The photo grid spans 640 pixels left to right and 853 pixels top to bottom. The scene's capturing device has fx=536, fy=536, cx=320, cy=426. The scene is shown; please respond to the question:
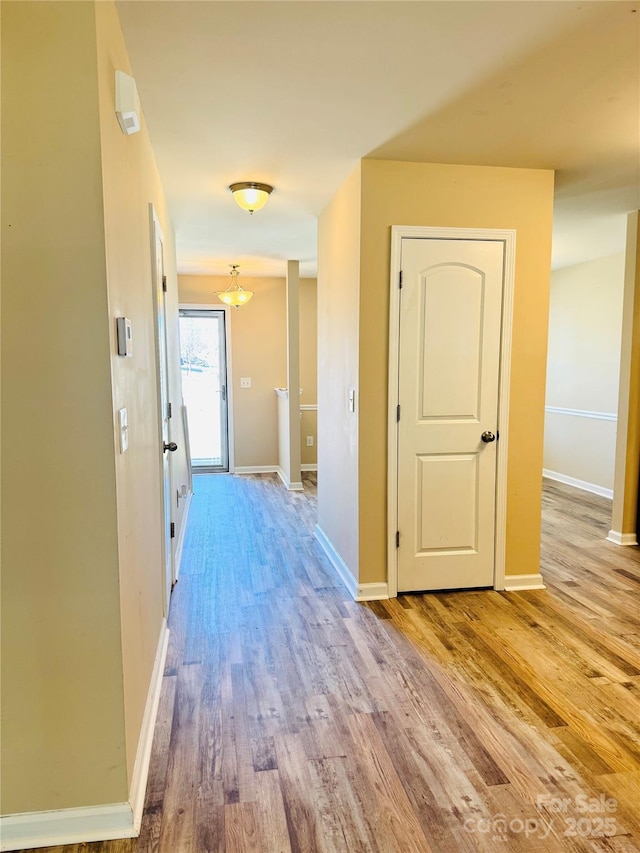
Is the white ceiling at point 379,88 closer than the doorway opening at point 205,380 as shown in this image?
Yes

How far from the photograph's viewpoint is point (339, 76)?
6.51ft

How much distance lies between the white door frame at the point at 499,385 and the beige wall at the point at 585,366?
9.35 feet

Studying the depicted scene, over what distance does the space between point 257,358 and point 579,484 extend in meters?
3.94

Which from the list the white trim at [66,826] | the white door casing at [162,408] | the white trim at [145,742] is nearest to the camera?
the white trim at [66,826]

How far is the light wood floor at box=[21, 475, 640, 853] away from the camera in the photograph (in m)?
1.55

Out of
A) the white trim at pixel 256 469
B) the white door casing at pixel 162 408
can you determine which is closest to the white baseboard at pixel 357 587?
the white door casing at pixel 162 408

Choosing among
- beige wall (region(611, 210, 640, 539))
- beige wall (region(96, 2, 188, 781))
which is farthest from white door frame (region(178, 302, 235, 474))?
beige wall (region(611, 210, 640, 539))

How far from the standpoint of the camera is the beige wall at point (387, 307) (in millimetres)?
2906

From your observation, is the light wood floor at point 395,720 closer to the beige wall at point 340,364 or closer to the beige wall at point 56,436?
the beige wall at point 56,436

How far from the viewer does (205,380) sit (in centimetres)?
660

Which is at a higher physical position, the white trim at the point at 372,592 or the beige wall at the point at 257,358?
the beige wall at the point at 257,358

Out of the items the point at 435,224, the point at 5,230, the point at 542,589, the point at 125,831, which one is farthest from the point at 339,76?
the point at 542,589

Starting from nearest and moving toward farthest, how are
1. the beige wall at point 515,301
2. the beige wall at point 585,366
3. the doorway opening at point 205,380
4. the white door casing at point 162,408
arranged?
the white door casing at point 162,408, the beige wall at point 515,301, the beige wall at point 585,366, the doorway opening at point 205,380

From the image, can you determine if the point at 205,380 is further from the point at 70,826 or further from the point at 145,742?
the point at 70,826
